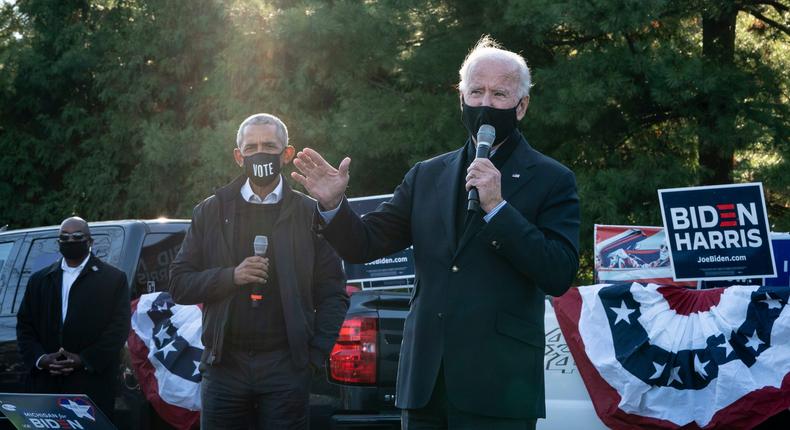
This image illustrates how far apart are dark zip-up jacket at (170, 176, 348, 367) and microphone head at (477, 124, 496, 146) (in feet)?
6.50

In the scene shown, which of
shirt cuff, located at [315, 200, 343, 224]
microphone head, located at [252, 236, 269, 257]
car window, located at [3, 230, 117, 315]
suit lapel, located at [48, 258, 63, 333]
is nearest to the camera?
shirt cuff, located at [315, 200, 343, 224]

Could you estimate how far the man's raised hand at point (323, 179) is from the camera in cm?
356

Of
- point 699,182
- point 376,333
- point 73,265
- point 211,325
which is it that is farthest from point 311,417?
point 699,182

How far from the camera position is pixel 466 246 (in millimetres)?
3414

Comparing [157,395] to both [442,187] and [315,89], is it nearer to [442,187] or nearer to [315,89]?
[442,187]

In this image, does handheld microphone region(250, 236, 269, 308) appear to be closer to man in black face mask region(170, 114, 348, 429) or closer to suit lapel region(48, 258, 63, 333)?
man in black face mask region(170, 114, 348, 429)

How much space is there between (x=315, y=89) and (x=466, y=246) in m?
13.1

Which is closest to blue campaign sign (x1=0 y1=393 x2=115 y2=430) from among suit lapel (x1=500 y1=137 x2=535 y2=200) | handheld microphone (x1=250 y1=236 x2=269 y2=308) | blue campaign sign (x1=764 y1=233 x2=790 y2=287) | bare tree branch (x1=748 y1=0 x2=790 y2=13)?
handheld microphone (x1=250 y1=236 x2=269 y2=308)

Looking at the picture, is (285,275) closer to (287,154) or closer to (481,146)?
(287,154)

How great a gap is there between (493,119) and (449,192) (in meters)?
0.27

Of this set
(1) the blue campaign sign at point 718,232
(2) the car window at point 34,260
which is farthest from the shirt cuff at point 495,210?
(2) the car window at point 34,260

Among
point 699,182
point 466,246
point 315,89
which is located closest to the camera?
point 466,246

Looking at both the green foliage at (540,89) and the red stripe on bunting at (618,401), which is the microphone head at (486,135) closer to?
the red stripe on bunting at (618,401)

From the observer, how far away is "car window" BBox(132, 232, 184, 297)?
770 cm
